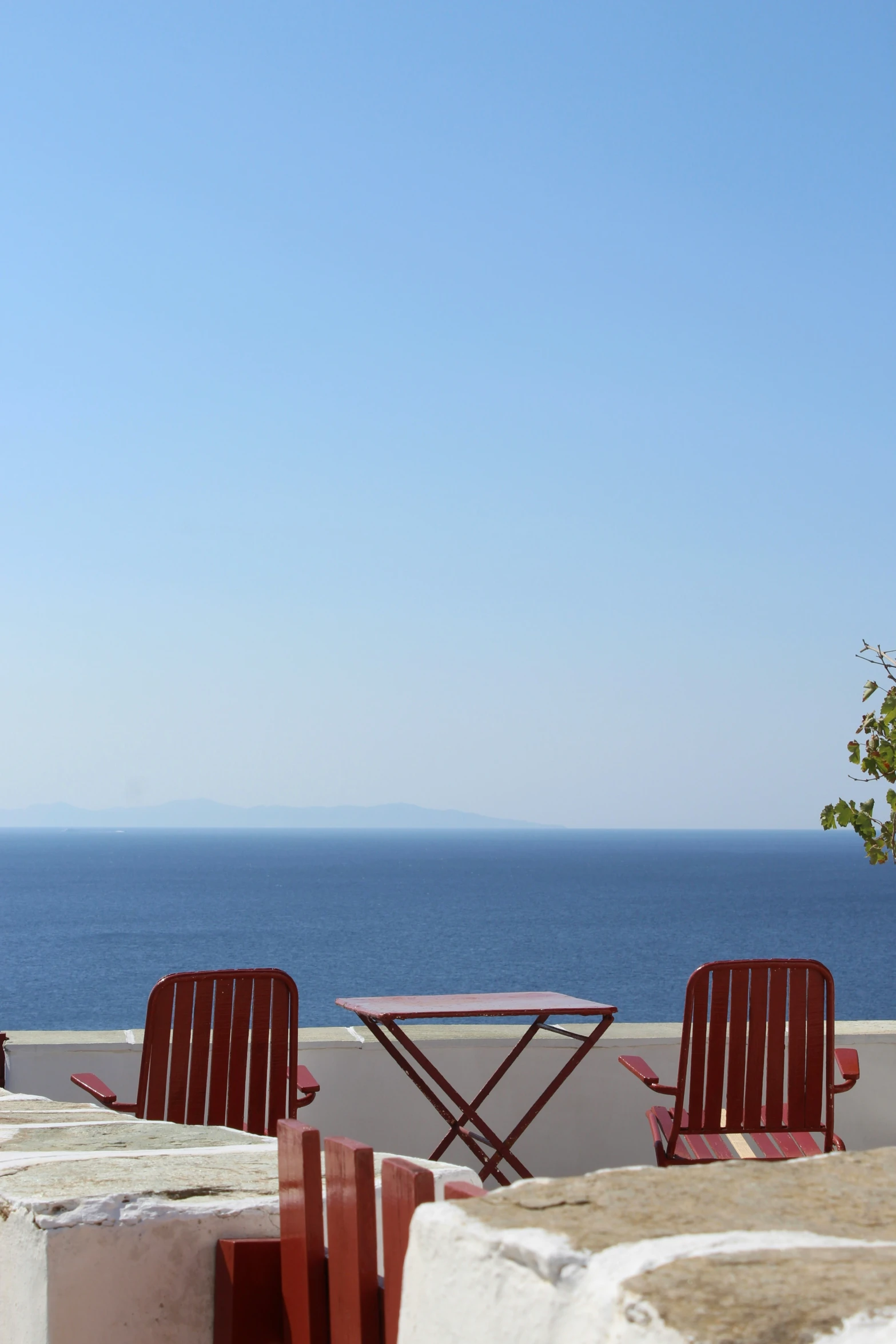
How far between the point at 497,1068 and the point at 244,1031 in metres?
1.37

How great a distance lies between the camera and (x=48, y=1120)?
215 centimetres

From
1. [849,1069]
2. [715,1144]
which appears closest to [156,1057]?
[715,1144]

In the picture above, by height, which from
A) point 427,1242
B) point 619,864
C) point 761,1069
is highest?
point 427,1242

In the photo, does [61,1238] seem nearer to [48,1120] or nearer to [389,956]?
[48,1120]

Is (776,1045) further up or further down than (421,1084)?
further up

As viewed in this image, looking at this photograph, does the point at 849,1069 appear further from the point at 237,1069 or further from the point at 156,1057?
the point at 156,1057

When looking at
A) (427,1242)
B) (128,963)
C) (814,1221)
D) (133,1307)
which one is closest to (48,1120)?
(133,1307)

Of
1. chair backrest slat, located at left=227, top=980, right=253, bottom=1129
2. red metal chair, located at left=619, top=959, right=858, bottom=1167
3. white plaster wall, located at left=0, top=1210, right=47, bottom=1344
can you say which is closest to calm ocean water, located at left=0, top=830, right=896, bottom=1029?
red metal chair, located at left=619, top=959, right=858, bottom=1167

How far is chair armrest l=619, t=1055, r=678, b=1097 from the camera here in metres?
4.13

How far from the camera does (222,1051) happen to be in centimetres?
380

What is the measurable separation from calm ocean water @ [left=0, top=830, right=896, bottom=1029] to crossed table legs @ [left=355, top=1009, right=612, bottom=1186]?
2753 centimetres

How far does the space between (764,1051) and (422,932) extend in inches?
2817

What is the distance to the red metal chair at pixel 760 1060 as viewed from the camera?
13.6 feet

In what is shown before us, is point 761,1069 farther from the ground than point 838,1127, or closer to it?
farther from the ground
